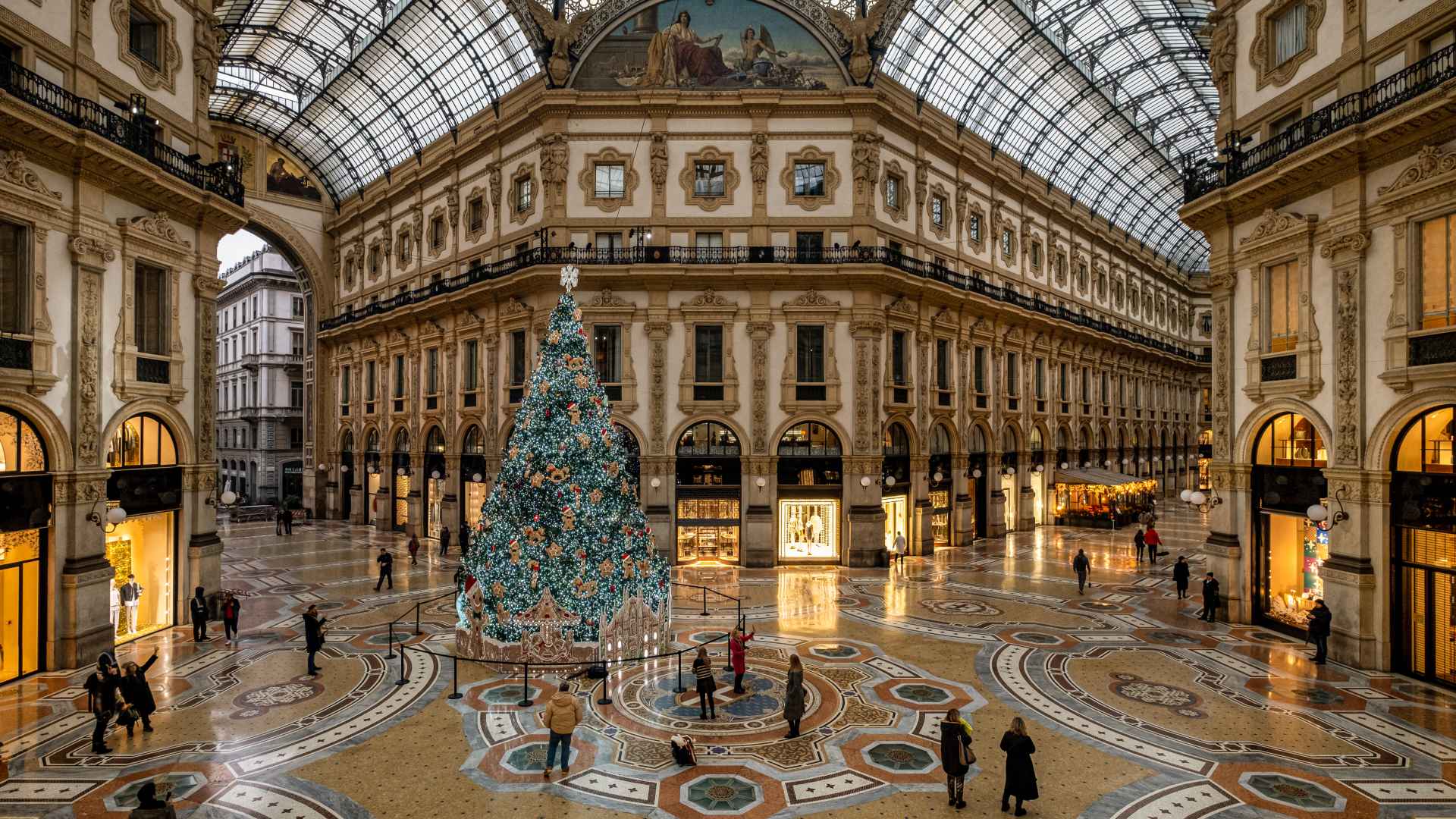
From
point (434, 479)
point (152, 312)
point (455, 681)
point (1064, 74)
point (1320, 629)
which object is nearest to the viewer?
point (455, 681)

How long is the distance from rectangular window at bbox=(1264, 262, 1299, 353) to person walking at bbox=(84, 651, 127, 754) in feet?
81.7

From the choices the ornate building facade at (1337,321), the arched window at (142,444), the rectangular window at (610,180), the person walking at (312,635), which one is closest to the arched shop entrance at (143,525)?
the arched window at (142,444)

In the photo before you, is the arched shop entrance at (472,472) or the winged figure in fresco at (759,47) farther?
the arched shop entrance at (472,472)

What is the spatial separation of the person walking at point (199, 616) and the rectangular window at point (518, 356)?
49.8 ft

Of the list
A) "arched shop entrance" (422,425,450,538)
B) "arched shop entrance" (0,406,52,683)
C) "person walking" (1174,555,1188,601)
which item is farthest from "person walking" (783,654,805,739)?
"arched shop entrance" (422,425,450,538)

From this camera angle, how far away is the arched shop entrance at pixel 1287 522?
16922mm

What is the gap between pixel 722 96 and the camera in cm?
2755

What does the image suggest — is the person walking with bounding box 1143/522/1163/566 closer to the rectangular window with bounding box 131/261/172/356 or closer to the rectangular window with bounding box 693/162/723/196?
the rectangular window with bounding box 693/162/723/196

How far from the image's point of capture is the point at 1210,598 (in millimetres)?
18641

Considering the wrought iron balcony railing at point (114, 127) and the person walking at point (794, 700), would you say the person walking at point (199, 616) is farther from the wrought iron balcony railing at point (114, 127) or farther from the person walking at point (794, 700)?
the person walking at point (794, 700)

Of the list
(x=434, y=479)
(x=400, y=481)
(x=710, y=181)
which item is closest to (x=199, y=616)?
(x=434, y=479)

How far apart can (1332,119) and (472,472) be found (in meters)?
32.3

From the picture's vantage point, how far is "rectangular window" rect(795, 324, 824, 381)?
1089 inches

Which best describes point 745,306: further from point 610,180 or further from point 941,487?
point 941,487
